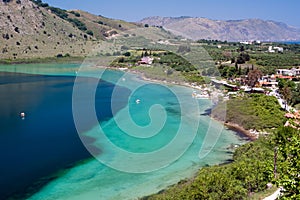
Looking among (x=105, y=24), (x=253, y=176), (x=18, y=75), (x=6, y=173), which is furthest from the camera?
(x=105, y=24)

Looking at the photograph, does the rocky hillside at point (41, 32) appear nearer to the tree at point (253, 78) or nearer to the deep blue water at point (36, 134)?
the deep blue water at point (36, 134)

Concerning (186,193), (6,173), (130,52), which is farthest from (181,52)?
(186,193)

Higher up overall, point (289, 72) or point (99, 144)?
point (289, 72)

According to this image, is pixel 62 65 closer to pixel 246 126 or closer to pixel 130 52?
pixel 130 52

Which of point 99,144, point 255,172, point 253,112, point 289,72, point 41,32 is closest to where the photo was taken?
point 255,172

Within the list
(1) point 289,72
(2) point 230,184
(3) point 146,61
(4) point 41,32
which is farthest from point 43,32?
(2) point 230,184

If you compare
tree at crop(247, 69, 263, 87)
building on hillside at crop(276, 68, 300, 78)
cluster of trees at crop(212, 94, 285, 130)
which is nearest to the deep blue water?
cluster of trees at crop(212, 94, 285, 130)

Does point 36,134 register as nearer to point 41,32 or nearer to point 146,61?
point 146,61
